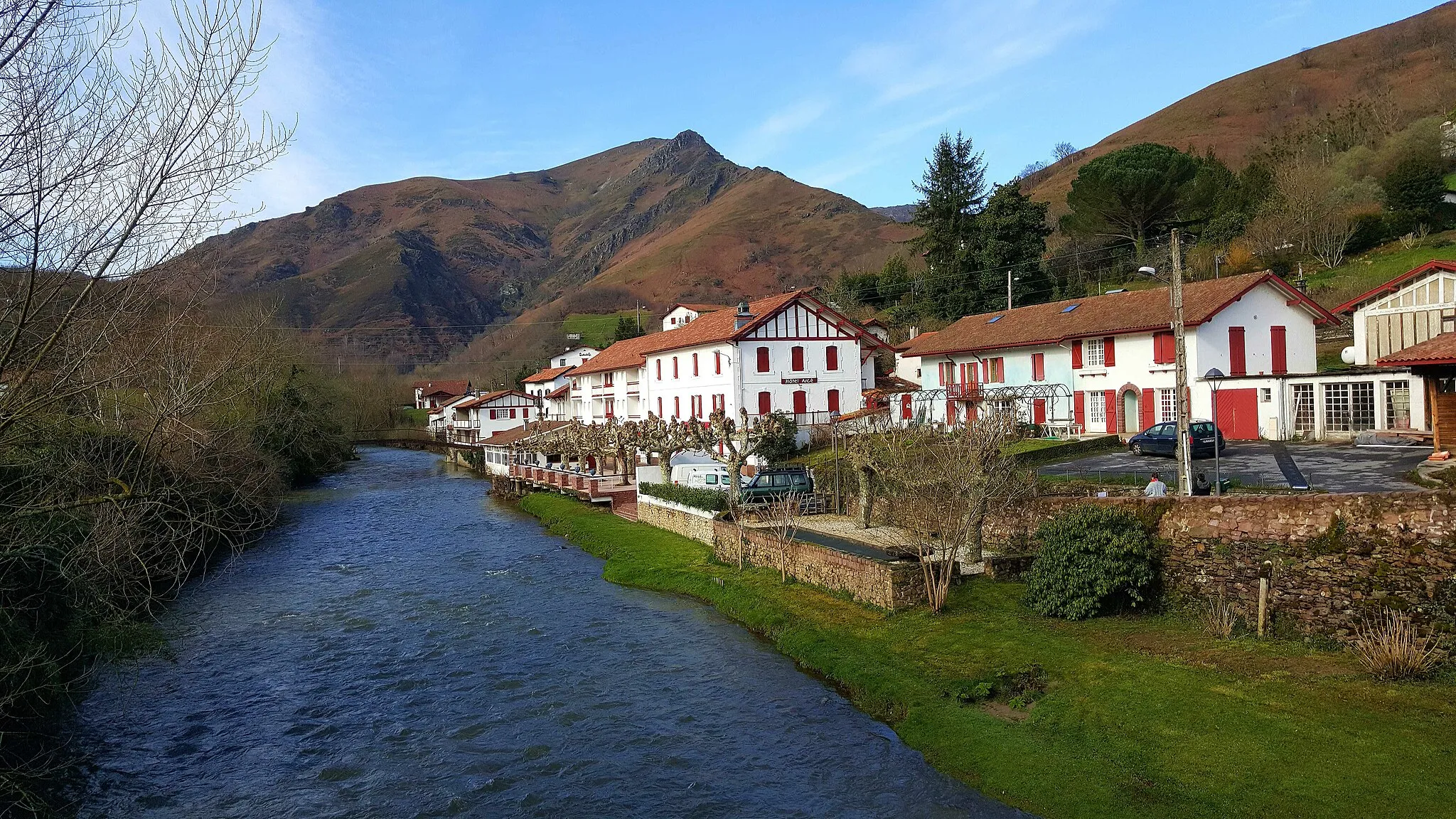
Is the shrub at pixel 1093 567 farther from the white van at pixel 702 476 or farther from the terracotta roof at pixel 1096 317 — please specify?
the terracotta roof at pixel 1096 317

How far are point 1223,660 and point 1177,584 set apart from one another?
3.23 meters

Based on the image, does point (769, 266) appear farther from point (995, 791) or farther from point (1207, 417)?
point (995, 791)

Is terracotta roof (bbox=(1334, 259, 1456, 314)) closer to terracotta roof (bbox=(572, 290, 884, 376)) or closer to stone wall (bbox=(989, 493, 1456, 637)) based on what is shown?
stone wall (bbox=(989, 493, 1456, 637))

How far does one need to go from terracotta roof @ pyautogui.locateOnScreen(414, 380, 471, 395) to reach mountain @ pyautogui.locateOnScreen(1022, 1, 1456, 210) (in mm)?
84018

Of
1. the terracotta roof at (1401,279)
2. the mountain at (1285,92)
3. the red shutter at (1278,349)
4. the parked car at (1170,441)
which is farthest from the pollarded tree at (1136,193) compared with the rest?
the mountain at (1285,92)

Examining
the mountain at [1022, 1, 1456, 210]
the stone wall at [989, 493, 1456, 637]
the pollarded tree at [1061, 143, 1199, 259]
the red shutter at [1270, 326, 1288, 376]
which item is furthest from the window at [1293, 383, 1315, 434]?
the mountain at [1022, 1, 1456, 210]

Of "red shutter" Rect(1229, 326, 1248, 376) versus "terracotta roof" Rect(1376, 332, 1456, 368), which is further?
"red shutter" Rect(1229, 326, 1248, 376)

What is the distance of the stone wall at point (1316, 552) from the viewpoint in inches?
571

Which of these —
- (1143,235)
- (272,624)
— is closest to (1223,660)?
(272,624)

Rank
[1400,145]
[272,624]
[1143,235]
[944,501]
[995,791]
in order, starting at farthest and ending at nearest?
[1143,235] → [1400,145] → [272,624] → [944,501] → [995,791]

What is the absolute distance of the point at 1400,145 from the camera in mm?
61719

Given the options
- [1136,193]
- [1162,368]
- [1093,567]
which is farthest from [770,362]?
[1136,193]

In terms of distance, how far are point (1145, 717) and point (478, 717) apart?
1194 centimetres

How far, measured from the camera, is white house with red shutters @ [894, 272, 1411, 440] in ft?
104
